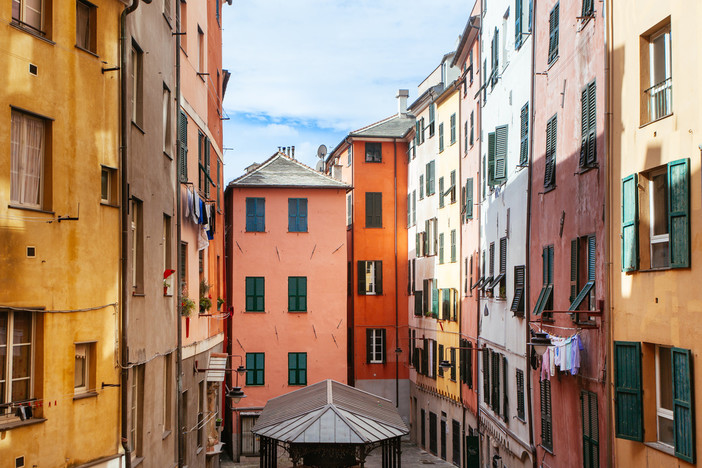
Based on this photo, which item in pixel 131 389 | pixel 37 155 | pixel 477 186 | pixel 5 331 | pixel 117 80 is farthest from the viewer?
pixel 477 186

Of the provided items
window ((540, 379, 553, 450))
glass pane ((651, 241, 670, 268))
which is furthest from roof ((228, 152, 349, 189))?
glass pane ((651, 241, 670, 268))

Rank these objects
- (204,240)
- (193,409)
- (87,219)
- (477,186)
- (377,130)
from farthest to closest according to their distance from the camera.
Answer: (377,130) < (477,186) < (204,240) < (193,409) < (87,219)

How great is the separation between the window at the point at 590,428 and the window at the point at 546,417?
3.00m

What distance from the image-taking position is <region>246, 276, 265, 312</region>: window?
138ft

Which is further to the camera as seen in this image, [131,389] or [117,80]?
[131,389]

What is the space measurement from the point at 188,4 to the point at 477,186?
46.4ft

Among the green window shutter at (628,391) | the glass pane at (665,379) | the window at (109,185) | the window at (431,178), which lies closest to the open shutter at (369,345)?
the window at (431,178)

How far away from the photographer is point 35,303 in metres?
12.1

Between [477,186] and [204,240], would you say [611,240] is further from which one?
[477,186]

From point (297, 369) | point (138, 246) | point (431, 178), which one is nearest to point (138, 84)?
point (138, 246)

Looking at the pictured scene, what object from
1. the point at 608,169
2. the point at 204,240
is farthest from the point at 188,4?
the point at 608,169

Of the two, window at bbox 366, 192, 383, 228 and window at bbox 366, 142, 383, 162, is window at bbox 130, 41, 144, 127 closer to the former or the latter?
window at bbox 366, 192, 383, 228

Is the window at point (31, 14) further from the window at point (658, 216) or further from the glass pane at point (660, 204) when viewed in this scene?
the glass pane at point (660, 204)

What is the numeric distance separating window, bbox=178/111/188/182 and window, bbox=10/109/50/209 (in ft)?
26.0
